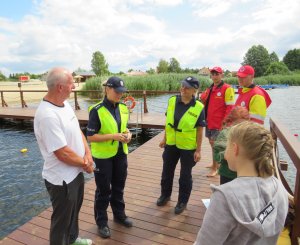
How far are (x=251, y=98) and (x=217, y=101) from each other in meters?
0.79

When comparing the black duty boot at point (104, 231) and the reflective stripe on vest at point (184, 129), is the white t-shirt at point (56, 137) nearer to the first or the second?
the black duty boot at point (104, 231)

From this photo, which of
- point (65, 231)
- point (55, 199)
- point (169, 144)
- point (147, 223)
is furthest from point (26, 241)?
point (169, 144)

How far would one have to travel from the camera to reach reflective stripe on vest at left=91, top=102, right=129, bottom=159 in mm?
2428

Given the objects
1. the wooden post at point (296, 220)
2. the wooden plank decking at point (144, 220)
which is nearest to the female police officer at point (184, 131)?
the wooden plank decking at point (144, 220)


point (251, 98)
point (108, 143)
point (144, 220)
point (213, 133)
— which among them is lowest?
point (144, 220)

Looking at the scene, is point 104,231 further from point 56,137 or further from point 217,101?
point 217,101

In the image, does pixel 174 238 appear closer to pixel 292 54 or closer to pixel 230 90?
pixel 230 90

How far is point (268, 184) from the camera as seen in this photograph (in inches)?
43.6

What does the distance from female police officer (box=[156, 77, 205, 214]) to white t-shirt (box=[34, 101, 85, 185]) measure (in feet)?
3.65

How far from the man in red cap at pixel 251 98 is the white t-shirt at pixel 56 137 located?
186 cm

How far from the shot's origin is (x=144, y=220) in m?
2.99


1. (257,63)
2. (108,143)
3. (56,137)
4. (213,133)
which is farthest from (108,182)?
(257,63)

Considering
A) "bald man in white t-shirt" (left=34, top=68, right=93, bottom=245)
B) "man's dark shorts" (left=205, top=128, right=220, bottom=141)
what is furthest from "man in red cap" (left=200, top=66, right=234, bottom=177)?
"bald man in white t-shirt" (left=34, top=68, right=93, bottom=245)

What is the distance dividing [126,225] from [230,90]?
218 centimetres
